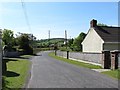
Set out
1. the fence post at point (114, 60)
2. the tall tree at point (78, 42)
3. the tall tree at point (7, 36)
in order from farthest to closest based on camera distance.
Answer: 1. the tall tree at point (7, 36)
2. the tall tree at point (78, 42)
3. the fence post at point (114, 60)

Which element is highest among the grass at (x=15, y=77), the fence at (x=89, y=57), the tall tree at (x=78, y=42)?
the tall tree at (x=78, y=42)

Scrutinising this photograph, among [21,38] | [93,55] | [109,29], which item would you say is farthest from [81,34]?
[93,55]

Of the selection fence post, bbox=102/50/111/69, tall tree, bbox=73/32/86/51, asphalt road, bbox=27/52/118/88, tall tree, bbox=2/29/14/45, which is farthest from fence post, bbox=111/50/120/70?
tall tree, bbox=2/29/14/45

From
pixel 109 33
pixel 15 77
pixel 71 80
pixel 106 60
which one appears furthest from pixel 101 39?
pixel 71 80

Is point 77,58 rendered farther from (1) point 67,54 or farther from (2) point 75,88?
(2) point 75,88

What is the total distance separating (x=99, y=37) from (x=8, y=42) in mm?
42058

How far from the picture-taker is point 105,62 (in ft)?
89.2

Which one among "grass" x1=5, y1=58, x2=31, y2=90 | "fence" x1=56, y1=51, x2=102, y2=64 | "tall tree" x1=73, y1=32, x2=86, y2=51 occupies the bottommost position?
"grass" x1=5, y1=58, x2=31, y2=90

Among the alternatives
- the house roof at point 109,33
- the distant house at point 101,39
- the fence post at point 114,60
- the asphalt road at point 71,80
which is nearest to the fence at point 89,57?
the distant house at point 101,39

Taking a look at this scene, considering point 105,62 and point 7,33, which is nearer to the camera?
point 105,62

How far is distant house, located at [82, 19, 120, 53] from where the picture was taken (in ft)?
137

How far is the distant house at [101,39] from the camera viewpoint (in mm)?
41850

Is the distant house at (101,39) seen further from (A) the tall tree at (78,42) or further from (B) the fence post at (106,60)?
(A) the tall tree at (78,42)

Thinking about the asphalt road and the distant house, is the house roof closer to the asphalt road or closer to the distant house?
the distant house
